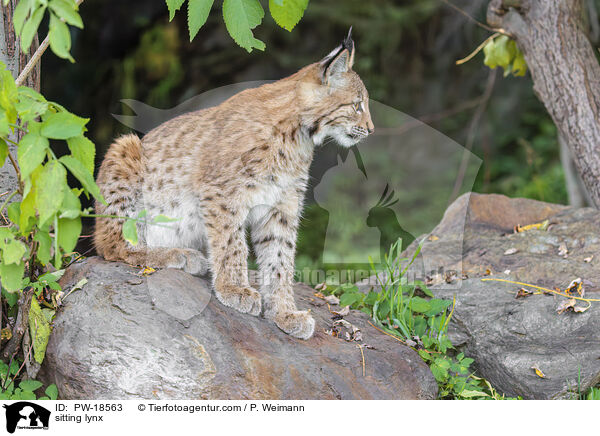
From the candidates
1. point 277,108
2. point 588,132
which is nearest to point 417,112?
point 588,132

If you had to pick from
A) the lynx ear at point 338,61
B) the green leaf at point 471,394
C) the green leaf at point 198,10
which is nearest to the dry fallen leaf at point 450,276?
the green leaf at point 471,394

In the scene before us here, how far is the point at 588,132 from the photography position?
5027 millimetres

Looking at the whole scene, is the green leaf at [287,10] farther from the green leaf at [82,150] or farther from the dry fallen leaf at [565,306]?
the dry fallen leaf at [565,306]

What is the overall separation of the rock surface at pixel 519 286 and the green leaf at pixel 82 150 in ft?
8.47

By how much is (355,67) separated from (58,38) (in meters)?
5.86

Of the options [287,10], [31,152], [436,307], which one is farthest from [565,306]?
[31,152]

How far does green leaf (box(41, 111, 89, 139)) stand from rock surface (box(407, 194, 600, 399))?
2.71m

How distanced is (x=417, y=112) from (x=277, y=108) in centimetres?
584

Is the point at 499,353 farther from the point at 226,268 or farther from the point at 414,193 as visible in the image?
the point at 414,193

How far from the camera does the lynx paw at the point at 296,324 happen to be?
3758 mm

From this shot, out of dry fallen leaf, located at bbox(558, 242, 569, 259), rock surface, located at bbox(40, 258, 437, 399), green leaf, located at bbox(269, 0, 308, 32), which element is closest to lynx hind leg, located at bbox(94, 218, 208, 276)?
rock surface, located at bbox(40, 258, 437, 399)

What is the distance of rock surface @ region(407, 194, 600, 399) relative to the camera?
387 cm

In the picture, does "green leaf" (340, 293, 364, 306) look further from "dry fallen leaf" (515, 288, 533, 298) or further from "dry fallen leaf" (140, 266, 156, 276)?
"dry fallen leaf" (140, 266, 156, 276)

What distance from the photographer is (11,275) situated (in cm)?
290
